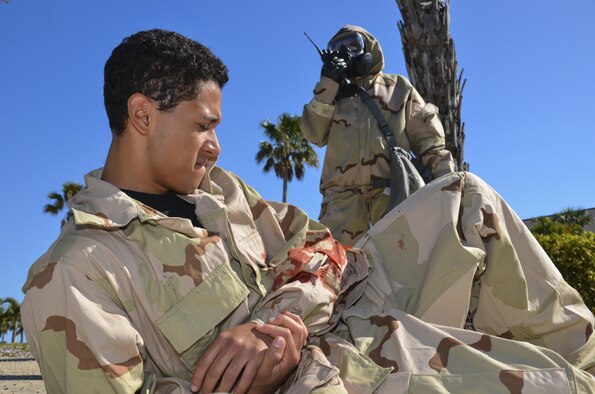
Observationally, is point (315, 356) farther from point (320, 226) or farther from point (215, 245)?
point (320, 226)

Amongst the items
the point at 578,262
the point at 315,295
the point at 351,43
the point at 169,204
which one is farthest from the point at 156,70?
the point at 578,262

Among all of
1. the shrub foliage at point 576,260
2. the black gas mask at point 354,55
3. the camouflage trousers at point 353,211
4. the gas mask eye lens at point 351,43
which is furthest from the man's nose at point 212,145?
the shrub foliage at point 576,260

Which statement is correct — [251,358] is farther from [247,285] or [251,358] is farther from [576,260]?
[576,260]

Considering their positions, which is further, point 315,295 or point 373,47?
point 373,47

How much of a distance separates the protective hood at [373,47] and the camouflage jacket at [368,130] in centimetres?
7

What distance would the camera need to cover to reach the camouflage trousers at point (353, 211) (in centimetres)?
471

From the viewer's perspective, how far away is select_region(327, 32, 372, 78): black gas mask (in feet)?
15.7

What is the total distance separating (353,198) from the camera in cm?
482

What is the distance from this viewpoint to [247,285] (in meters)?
2.13

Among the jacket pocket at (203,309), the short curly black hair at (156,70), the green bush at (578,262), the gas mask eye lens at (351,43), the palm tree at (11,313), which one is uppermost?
the gas mask eye lens at (351,43)

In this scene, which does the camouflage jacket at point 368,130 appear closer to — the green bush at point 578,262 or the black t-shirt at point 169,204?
the black t-shirt at point 169,204

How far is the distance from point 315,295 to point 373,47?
3.36 meters

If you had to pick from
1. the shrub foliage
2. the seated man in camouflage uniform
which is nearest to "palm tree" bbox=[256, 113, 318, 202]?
the shrub foliage

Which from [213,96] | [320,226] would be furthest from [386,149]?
[213,96]
